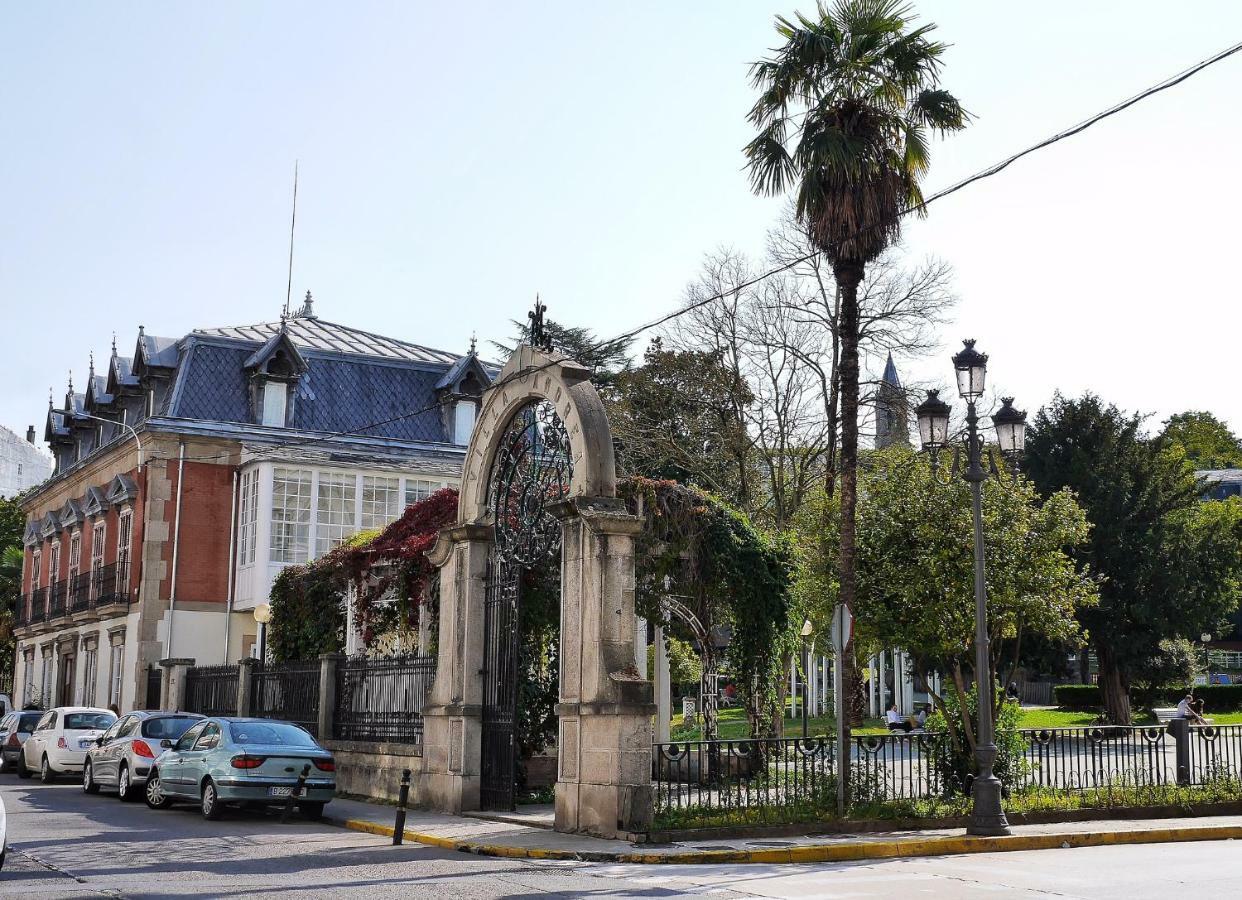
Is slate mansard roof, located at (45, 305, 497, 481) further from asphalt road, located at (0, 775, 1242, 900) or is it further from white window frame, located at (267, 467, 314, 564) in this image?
asphalt road, located at (0, 775, 1242, 900)

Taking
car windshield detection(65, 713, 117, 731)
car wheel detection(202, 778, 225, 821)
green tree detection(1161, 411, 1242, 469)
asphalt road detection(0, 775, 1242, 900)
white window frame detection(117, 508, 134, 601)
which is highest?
green tree detection(1161, 411, 1242, 469)

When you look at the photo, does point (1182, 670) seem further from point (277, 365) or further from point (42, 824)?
point (42, 824)

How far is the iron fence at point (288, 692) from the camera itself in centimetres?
2393

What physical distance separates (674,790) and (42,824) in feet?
25.9

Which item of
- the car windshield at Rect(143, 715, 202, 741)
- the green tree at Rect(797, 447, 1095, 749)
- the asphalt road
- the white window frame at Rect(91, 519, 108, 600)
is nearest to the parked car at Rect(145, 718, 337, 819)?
the asphalt road

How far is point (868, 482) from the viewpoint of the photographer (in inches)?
779

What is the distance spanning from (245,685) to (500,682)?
415 inches

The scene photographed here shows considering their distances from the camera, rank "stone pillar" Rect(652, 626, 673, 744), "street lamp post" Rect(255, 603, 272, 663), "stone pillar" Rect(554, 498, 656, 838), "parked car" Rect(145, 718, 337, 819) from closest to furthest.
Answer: "stone pillar" Rect(554, 498, 656, 838)
"parked car" Rect(145, 718, 337, 819)
"stone pillar" Rect(652, 626, 673, 744)
"street lamp post" Rect(255, 603, 272, 663)

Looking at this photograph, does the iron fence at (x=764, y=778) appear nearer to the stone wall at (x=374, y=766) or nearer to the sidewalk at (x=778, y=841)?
the sidewalk at (x=778, y=841)

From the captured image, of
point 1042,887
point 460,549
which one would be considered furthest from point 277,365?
point 1042,887

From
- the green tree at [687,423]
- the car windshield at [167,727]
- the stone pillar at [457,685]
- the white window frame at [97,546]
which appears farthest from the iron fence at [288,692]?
the white window frame at [97,546]

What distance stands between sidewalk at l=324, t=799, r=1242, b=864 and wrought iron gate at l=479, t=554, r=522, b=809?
0.74 meters

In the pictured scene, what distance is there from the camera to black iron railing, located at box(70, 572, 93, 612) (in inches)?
1580

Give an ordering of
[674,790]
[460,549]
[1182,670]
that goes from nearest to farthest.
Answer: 1. [674,790]
2. [460,549]
3. [1182,670]
